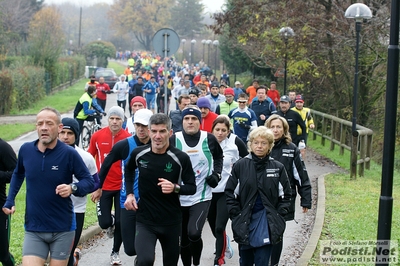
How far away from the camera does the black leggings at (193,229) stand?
7.66 m

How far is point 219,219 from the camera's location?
27.7 ft

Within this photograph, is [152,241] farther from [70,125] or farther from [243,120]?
[243,120]

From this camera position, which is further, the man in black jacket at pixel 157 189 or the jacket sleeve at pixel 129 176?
the jacket sleeve at pixel 129 176

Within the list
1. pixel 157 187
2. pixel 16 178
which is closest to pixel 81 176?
pixel 16 178

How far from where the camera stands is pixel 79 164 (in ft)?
20.5

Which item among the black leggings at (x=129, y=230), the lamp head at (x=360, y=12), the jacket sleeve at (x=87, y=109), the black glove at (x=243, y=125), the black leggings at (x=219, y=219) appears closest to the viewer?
the black leggings at (x=129, y=230)

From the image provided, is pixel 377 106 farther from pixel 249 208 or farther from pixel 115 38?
pixel 115 38

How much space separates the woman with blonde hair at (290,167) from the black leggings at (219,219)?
92cm

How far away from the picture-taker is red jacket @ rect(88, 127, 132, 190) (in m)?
8.54

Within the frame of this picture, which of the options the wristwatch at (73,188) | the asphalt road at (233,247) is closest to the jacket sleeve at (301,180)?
the asphalt road at (233,247)

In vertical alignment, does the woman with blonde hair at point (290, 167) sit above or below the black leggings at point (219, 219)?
above

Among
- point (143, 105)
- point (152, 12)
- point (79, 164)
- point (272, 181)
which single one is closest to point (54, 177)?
point (79, 164)

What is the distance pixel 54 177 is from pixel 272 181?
204cm

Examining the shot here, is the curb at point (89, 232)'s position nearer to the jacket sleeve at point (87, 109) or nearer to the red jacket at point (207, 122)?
the red jacket at point (207, 122)
